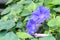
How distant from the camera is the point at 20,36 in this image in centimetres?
107

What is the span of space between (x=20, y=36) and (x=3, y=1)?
129cm

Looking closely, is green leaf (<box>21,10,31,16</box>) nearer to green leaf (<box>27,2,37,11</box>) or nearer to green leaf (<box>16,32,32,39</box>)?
green leaf (<box>27,2,37,11</box>)

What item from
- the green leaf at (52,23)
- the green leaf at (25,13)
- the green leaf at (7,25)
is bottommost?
the green leaf at (52,23)

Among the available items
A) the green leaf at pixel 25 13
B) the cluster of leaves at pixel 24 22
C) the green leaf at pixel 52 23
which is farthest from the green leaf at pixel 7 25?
the green leaf at pixel 52 23

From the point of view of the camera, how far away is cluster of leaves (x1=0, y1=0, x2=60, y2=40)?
1037 millimetres

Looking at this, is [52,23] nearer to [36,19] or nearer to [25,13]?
[36,19]

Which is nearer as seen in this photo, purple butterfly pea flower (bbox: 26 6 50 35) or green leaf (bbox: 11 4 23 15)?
purple butterfly pea flower (bbox: 26 6 50 35)

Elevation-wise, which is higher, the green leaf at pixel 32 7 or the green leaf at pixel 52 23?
the green leaf at pixel 32 7

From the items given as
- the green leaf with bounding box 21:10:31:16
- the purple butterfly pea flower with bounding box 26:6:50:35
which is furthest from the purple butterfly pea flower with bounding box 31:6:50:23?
the green leaf with bounding box 21:10:31:16

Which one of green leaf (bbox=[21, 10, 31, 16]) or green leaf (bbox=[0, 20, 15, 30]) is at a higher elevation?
green leaf (bbox=[21, 10, 31, 16])

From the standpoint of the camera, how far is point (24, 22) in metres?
1.17

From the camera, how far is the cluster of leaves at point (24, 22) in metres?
1.04

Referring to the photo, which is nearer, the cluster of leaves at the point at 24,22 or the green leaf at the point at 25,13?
the cluster of leaves at the point at 24,22

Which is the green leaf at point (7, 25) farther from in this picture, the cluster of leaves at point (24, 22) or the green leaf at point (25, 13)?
the green leaf at point (25, 13)
